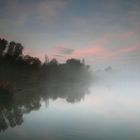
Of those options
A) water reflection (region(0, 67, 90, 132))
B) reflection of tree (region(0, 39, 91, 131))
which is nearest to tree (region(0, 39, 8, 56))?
reflection of tree (region(0, 39, 91, 131))

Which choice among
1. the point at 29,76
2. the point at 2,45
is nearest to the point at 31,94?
the point at 29,76

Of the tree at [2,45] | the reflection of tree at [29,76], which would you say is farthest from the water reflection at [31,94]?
the tree at [2,45]

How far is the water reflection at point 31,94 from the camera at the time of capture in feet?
81.6

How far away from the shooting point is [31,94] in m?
48.8

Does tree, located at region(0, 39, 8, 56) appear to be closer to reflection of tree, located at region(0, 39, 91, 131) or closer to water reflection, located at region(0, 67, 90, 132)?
reflection of tree, located at region(0, 39, 91, 131)

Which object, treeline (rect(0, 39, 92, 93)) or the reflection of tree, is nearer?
the reflection of tree

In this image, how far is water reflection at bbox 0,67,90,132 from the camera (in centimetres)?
2487

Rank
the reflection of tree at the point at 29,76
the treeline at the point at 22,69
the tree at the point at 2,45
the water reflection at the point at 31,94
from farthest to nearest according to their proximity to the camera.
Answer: the tree at the point at 2,45, the treeline at the point at 22,69, the reflection of tree at the point at 29,76, the water reflection at the point at 31,94

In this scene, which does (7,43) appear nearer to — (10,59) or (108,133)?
(10,59)

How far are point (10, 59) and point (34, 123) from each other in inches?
2120

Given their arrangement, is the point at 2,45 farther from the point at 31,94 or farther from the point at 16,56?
the point at 31,94

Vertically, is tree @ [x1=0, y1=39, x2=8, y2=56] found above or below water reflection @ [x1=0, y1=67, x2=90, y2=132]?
above

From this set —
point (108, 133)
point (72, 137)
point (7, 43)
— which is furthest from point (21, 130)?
point (7, 43)

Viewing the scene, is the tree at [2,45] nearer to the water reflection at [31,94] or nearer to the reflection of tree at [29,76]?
the reflection of tree at [29,76]
